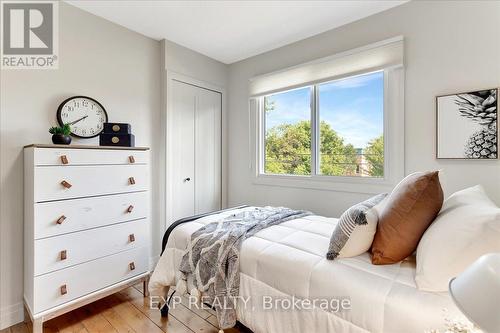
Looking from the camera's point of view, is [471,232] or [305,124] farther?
[305,124]

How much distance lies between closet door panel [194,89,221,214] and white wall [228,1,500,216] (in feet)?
4.37

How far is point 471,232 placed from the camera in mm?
986

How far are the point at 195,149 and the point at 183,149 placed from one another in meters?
0.19

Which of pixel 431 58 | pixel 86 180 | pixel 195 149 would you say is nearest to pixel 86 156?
pixel 86 180

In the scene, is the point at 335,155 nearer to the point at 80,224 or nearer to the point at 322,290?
the point at 322,290

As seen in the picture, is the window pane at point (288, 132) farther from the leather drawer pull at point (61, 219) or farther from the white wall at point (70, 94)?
the leather drawer pull at point (61, 219)

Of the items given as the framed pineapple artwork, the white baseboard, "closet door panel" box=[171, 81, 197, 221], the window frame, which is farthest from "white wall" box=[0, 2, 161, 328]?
the framed pineapple artwork

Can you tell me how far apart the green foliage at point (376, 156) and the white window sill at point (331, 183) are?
0.30ft

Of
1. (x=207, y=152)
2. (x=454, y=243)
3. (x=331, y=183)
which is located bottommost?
(x=454, y=243)

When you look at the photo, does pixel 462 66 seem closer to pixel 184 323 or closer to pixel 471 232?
pixel 471 232

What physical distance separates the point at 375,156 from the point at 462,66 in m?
0.95

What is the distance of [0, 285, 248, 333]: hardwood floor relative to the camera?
73.6 inches

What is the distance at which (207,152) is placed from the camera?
11.4 ft

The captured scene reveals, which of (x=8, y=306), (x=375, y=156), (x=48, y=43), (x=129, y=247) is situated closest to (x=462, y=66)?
(x=375, y=156)
